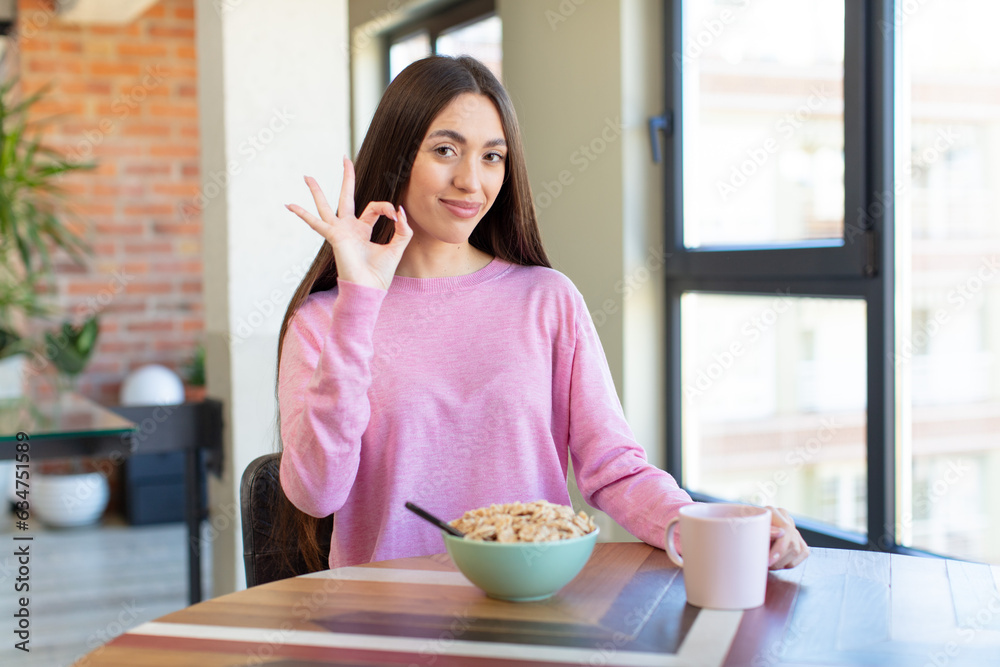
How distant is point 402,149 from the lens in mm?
1454

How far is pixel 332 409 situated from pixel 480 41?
9.11 ft

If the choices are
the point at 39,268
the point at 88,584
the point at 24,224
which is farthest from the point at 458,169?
the point at 39,268

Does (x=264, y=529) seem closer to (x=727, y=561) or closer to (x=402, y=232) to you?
(x=402, y=232)

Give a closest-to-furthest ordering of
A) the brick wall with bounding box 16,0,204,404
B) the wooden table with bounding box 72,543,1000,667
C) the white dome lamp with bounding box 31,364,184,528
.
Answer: the wooden table with bounding box 72,543,1000,667 → the white dome lamp with bounding box 31,364,184,528 → the brick wall with bounding box 16,0,204,404

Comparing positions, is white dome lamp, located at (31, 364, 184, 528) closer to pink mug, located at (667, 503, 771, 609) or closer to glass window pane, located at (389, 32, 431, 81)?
glass window pane, located at (389, 32, 431, 81)

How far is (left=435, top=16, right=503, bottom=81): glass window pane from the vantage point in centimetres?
362

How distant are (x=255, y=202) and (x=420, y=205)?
126cm

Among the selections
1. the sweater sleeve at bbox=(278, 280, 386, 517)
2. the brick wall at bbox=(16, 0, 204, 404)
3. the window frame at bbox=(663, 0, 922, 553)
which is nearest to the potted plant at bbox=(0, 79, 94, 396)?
the brick wall at bbox=(16, 0, 204, 404)

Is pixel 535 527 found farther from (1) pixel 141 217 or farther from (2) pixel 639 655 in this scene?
(1) pixel 141 217

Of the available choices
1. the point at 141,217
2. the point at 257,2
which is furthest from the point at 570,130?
the point at 141,217

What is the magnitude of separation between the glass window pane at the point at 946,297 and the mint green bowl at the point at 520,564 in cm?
139

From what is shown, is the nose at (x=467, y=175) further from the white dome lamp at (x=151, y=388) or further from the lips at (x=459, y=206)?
the white dome lamp at (x=151, y=388)

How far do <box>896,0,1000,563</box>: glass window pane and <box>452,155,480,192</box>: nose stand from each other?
3.68ft

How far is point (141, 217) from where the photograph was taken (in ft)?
16.7
